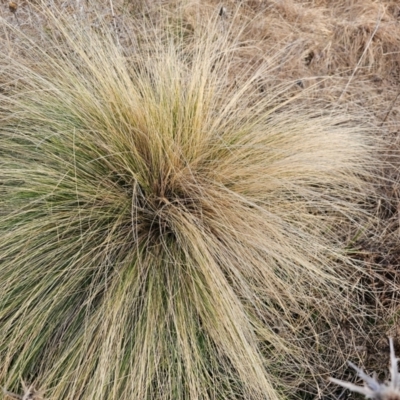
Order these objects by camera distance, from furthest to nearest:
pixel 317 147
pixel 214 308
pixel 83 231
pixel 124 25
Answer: pixel 124 25
pixel 317 147
pixel 83 231
pixel 214 308

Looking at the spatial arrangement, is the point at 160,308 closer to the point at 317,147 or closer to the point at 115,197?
the point at 115,197

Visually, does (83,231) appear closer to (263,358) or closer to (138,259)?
(138,259)

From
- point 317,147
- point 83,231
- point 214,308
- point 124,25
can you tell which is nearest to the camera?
point 214,308

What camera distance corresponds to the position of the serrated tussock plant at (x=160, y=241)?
1500mm

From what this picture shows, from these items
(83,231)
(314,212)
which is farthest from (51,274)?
(314,212)

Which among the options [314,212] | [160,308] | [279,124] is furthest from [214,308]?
[279,124]

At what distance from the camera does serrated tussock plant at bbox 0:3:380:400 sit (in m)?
1.50

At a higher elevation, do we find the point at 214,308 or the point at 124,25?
the point at 124,25

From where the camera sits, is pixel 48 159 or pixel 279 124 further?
pixel 279 124

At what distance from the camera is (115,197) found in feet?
5.50

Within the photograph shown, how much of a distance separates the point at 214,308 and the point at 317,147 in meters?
0.74

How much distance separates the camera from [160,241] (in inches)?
63.2

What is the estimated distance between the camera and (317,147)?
6.24ft

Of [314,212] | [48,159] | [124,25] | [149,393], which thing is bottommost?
[149,393]
